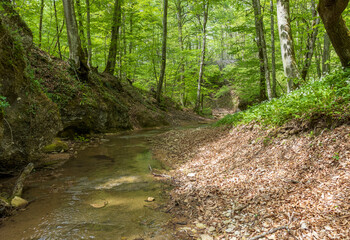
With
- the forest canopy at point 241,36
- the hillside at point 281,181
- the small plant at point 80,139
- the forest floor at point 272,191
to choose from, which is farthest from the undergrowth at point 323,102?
the small plant at point 80,139

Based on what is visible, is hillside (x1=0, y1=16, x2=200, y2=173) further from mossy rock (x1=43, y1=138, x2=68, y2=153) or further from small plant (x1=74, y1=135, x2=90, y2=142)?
mossy rock (x1=43, y1=138, x2=68, y2=153)

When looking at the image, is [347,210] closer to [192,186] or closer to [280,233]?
[280,233]

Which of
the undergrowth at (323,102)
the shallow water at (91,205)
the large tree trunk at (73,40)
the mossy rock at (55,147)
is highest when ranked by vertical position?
the large tree trunk at (73,40)

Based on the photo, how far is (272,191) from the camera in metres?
3.20

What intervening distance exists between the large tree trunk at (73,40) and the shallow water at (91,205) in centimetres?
616

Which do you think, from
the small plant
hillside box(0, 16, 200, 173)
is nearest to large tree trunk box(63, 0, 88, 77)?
hillside box(0, 16, 200, 173)

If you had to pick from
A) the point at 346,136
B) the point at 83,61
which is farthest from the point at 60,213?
the point at 83,61

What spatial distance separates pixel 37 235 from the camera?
9.23 feet

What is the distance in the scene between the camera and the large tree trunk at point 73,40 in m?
9.58

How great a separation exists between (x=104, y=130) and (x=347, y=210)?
10.3m

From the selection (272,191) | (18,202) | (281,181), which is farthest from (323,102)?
(18,202)

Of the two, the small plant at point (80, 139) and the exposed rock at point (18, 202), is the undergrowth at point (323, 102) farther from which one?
the small plant at point (80, 139)

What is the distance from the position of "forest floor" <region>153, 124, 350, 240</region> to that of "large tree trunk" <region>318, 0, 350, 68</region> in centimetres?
200

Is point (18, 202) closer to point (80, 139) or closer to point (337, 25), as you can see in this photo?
point (80, 139)
